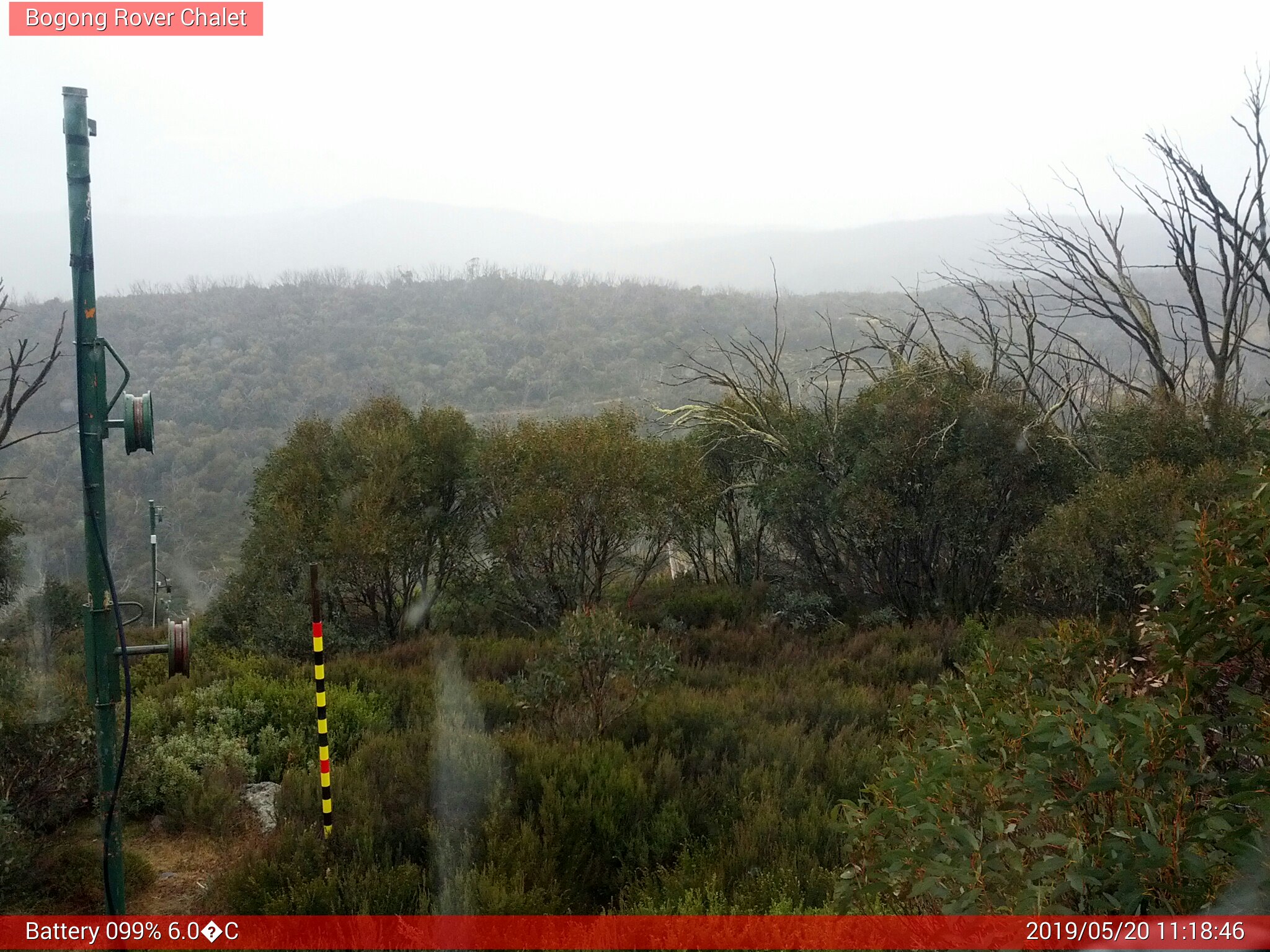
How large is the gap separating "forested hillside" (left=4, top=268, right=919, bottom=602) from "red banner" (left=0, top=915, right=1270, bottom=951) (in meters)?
15.2

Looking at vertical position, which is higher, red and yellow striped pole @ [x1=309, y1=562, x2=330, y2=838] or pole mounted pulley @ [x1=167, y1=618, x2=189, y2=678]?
pole mounted pulley @ [x1=167, y1=618, x2=189, y2=678]

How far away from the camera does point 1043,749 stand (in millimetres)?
2871

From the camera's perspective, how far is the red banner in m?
2.27

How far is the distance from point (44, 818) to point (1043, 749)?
5424 mm

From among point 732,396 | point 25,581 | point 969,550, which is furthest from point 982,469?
point 25,581

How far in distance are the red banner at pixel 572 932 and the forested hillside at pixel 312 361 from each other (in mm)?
15160

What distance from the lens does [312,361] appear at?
44375mm

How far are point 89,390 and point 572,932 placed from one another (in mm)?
3174

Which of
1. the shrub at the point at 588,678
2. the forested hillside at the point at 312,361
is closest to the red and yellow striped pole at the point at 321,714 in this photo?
the shrub at the point at 588,678

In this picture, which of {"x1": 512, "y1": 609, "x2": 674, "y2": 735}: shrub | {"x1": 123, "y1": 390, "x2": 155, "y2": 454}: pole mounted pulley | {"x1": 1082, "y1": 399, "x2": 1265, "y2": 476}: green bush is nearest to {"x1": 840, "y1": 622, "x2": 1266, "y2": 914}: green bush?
{"x1": 123, "y1": 390, "x2": 155, "y2": 454}: pole mounted pulley

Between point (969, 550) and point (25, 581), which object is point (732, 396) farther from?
point (25, 581)

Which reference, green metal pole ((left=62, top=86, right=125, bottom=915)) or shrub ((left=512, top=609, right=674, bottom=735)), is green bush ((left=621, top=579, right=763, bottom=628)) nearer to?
shrub ((left=512, top=609, right=674, bottom=735))

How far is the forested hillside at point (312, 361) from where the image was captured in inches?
1146

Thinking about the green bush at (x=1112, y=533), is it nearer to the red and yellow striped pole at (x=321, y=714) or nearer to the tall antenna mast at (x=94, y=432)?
the red and yellow striped pole at (x=321, y=714)
